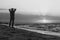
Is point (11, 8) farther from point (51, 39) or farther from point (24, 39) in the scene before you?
point (51, 39)

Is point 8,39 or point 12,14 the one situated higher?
point 12,14

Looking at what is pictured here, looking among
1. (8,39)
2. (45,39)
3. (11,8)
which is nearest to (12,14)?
(11,8)

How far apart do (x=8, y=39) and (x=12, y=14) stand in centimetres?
483

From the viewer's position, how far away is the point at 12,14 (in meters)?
12.2

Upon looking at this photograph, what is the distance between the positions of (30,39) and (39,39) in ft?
2.12

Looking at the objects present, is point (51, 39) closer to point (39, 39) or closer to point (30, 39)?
point (39, 39)

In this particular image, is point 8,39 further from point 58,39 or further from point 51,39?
point 58,39

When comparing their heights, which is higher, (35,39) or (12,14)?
(12,14)

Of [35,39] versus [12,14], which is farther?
[12,14]

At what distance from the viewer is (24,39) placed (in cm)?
788

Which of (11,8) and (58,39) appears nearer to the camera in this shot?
(58,39)

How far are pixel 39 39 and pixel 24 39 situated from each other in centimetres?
108

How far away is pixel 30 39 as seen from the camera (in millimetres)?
7910

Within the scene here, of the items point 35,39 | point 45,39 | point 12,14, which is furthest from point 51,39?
point 12,14
